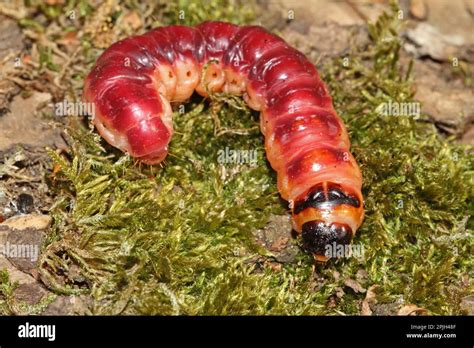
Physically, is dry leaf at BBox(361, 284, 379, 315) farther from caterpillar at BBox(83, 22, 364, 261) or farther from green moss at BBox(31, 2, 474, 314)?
caterpillar at BBox(83, 22, 364, 261)

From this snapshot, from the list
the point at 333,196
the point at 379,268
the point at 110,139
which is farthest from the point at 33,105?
the point at 379,268

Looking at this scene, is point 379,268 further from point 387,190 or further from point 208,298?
point 208,298

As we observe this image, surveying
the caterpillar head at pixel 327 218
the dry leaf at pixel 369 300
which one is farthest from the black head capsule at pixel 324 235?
the dry leaf at pixel 369 300

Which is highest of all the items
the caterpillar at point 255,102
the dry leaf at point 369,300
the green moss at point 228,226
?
the caterpillar at point 255,102

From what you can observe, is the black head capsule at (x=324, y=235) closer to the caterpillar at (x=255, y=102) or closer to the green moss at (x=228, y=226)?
the caterpillar at (x=255, y=102)

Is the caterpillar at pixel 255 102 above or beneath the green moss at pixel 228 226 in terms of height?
above
